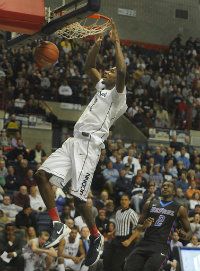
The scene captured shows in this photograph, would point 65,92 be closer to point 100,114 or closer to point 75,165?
point 100,114

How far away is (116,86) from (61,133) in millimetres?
13228

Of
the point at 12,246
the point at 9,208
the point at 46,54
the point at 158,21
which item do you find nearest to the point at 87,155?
the point at 46,54

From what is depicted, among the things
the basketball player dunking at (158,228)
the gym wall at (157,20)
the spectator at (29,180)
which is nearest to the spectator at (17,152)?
the spectator at (29,180)

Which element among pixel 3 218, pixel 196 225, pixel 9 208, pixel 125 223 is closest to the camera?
pixel 125 223

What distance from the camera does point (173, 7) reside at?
2889 cm

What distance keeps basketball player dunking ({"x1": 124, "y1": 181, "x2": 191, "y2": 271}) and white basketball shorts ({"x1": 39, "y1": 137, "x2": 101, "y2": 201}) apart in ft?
8.43

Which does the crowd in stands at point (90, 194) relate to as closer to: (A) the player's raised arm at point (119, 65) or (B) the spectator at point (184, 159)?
(B) the spectator at point (184, 159)

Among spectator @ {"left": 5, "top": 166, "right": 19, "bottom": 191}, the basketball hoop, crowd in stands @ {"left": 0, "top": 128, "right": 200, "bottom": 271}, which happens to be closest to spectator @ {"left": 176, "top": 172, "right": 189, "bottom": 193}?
crowd in stands @ {"left": 0, "top": 128, "right": 200, "bottom": 271}

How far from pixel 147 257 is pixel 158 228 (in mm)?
448

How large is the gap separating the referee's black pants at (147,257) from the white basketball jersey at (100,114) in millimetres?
2703

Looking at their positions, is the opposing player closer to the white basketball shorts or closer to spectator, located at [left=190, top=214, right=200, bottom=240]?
the white basketball shorts

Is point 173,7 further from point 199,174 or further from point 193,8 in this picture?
point 199,174

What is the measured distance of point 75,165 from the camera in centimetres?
727

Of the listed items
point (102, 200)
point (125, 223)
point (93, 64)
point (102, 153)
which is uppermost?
point (93, 64)
